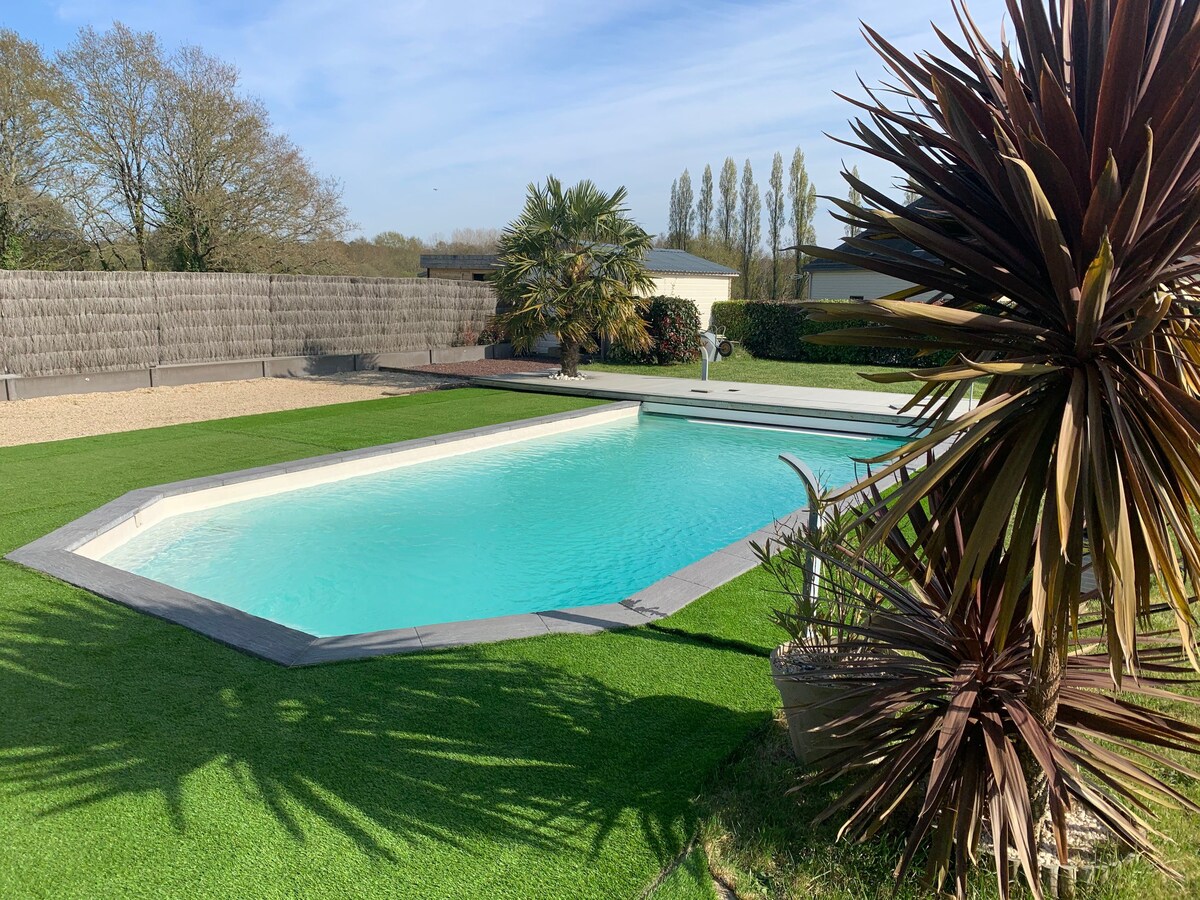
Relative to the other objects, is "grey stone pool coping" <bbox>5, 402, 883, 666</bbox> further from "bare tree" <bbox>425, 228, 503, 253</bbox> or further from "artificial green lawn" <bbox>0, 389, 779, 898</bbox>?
"bare tree" <bbox>425, 228, 503, 253</bbox>

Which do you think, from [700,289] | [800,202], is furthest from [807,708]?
[800,202]

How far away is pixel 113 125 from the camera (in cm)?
2331

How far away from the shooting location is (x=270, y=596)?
658 cm

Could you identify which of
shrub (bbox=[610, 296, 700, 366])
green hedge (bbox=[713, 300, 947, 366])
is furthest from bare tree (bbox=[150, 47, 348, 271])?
green hedge (bbox=[713, 300, 947, 366])

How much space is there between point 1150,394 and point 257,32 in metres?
14.2

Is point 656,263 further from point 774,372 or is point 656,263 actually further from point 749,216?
point 749,216

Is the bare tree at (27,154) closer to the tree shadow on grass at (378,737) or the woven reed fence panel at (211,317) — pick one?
the woven reed fence panel at (211,317)

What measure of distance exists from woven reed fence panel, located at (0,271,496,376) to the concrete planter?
45.5 ft

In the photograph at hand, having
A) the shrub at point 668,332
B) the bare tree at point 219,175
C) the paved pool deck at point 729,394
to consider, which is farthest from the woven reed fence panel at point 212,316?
the bare tree at point 219,175

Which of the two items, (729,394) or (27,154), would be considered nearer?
(729,394)

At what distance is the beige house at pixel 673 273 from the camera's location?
2284 centimetres

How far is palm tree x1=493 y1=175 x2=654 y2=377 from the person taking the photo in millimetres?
16250

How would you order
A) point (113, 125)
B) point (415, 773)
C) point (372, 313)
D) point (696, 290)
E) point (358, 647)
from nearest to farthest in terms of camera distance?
point (415, 773)
point (358, 647)
point (372, 313)
point (113, 125)
point (696, 290)

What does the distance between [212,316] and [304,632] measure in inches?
495
